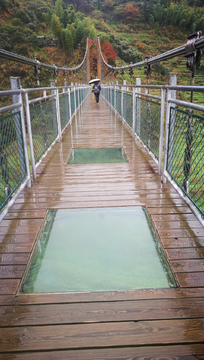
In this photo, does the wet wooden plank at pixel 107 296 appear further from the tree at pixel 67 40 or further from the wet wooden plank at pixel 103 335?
the tree at pixel 67 40

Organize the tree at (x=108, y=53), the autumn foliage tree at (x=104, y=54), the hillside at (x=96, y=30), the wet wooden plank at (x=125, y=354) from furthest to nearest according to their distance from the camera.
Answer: the autumn foliage tree at (x=104, y=54) < the tree at (x=108, y=53) < the hillside at (x=96, y=30) < the wet wooden plank at (x=125, y=354)

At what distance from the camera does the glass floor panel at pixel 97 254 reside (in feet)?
3.70

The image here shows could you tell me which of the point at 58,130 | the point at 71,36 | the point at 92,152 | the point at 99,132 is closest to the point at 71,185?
the point at 92,152

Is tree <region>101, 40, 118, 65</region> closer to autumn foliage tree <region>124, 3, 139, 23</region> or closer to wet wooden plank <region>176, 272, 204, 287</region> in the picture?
autumn foliage tree <region>124, 3, 139, 23</region>

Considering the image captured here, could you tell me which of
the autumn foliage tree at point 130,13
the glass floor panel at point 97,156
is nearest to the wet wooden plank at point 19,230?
the glass floor panel at point 97,156

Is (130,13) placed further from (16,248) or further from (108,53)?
(16,248)

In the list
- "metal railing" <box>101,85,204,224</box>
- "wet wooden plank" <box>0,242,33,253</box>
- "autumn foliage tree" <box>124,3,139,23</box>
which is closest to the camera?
"wet wooden plank" <box>0,242,33,253</box>

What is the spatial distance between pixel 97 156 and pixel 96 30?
4464 centimetres

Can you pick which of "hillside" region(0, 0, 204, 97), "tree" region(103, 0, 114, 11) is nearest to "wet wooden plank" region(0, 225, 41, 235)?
"hillside" region(0, 0, 204, 97)

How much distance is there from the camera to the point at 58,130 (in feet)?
12.7

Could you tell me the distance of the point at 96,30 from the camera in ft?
138

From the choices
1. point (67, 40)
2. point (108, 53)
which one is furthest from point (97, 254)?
point (67, 40)

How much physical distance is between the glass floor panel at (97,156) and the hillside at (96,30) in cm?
1466

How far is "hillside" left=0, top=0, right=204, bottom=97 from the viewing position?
77.2 ft
